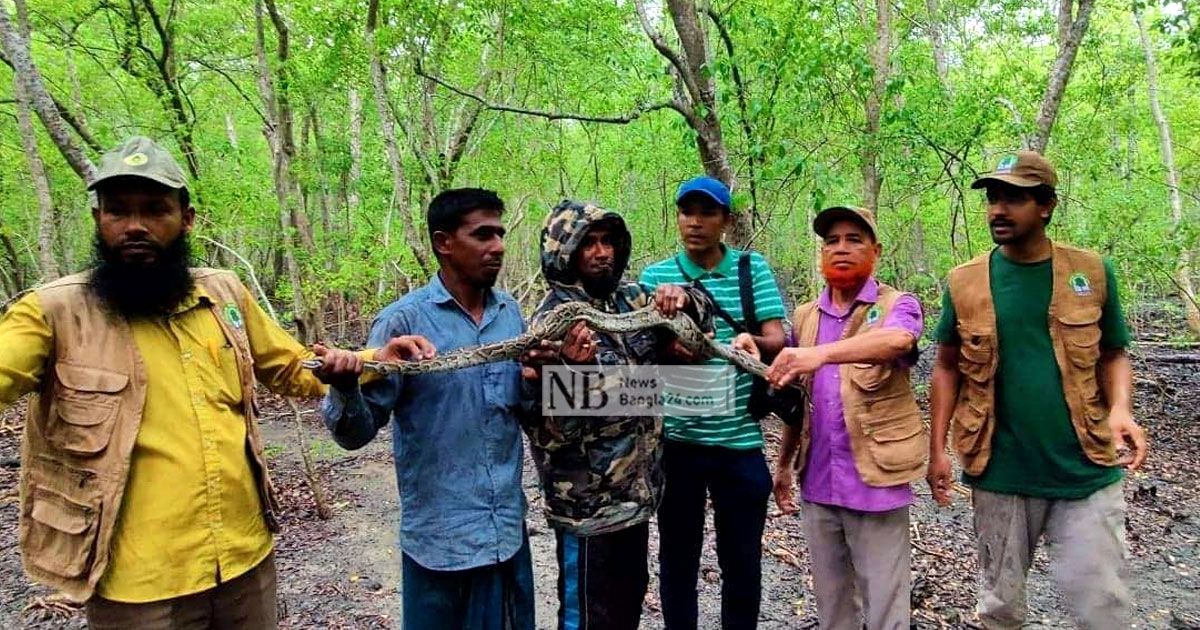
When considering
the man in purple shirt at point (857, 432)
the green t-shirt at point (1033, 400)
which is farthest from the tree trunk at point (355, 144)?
the green t-shirt at point (1033, 400)

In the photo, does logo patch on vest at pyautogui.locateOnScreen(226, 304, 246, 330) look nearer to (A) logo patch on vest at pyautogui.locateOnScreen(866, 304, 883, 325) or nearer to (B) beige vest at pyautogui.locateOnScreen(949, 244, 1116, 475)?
(A) logo patch on vest at pyautogui.locateOnScreen(866, 304, 883, 325)

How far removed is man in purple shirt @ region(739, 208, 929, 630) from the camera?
2801 mm

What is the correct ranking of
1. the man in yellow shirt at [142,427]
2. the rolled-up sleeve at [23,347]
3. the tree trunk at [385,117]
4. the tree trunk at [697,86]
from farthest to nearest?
the tree trunk at [385,117] < the tree trunk at [697,86] < the man in yellow shirt at [142,427] < the rolled-up sleeve at [23,347]

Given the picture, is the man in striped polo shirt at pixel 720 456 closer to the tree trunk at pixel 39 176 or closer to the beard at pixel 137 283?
the beard at pixel 137 283

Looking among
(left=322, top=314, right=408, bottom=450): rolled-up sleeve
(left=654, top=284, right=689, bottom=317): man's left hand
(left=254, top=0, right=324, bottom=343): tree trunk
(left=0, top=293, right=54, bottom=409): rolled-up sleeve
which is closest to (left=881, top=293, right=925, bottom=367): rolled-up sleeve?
(left=654, top=284, right=689, bottom=317): man's left hand

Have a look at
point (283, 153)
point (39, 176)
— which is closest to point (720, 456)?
point (39, 176)

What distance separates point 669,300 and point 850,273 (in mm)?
892

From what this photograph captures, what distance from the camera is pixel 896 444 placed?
9.34ft

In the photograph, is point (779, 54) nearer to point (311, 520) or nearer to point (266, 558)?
point (266, 558)

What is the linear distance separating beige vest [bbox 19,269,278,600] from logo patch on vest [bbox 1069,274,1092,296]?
3761 mm

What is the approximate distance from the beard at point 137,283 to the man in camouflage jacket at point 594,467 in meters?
1.36

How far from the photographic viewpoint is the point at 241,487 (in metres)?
2.42

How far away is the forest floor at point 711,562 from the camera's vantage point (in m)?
4.43

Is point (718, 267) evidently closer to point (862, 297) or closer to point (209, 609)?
point (862, 297)
